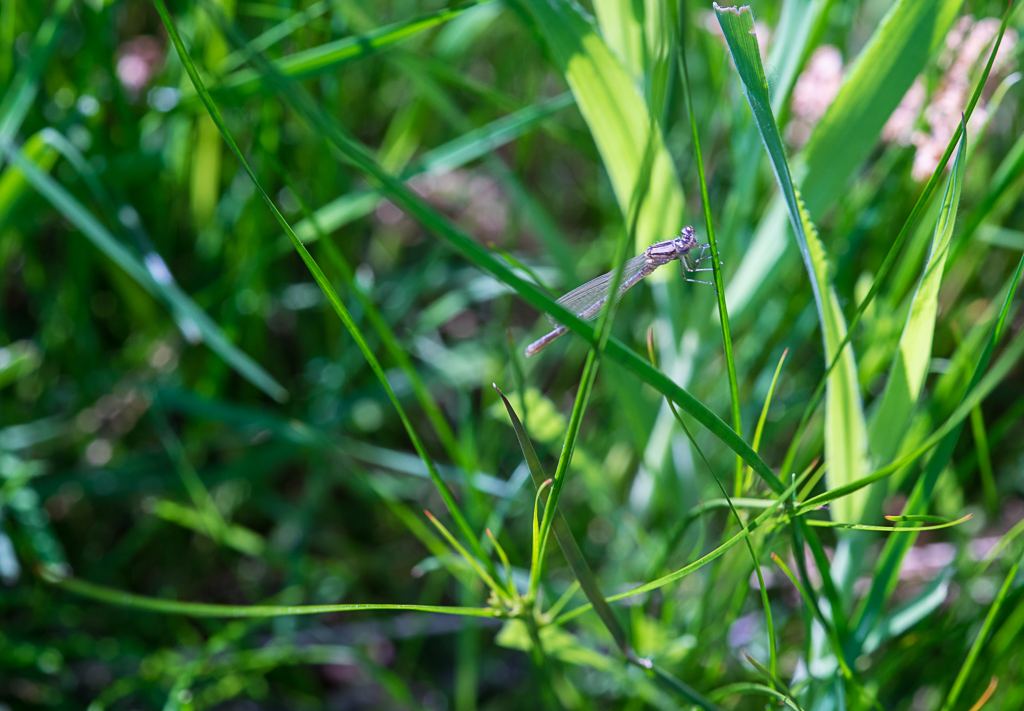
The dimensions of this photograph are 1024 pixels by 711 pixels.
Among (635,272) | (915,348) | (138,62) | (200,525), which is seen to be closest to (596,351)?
(915,348)

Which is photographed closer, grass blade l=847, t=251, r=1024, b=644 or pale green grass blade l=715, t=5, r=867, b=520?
pale green grass blade l=715, t=5, r=867, b=520

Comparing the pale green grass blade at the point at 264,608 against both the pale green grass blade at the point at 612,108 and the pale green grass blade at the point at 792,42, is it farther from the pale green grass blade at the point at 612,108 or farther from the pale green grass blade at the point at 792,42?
the pale green grass blade at the point at 792,42

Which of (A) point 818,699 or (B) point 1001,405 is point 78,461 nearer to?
(A) point 818,699

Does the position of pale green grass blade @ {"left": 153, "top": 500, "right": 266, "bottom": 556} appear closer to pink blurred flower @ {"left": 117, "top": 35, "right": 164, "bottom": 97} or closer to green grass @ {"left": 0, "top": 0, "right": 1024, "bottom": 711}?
green grass @ {"left": 0, "top": 0, "right": 1024, "bottom": 711}

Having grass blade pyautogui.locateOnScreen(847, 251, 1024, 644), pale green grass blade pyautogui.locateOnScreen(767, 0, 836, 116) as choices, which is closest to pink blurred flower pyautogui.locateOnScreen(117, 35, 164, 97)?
pale green grass blade pyautogui.locateOnScreen(767, 0, 836, 116)

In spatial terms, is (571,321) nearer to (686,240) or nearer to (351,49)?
(686,240)

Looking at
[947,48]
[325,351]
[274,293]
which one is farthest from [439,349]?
[947,48]
